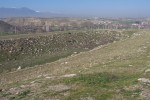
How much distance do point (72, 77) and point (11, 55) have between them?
44.9 meters

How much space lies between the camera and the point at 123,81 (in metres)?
27.0

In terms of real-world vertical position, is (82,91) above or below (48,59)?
above

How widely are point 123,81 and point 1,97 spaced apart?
9947 mm

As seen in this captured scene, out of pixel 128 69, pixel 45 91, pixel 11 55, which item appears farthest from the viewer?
pixel 11 55

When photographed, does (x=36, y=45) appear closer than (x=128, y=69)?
No

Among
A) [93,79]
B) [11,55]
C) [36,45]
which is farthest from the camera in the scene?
[36,45]

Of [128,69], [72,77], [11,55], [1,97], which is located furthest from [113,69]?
[11,55]

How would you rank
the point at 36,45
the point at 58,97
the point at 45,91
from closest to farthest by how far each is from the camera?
1. the point at 58,97
2. the point at 45,91
3. the point at 36,45

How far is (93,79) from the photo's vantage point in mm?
27938

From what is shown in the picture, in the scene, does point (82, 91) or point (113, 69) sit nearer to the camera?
point (82, 91)

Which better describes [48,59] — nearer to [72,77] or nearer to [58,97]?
[72,77]

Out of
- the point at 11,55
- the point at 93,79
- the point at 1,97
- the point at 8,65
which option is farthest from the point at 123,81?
the point at 11,55

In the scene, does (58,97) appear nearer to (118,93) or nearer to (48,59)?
(118,93)

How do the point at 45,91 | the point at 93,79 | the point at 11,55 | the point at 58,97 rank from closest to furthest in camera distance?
the point at 58,97 → the point at 45,91 → the point at 93,79 → the point at 11,55
